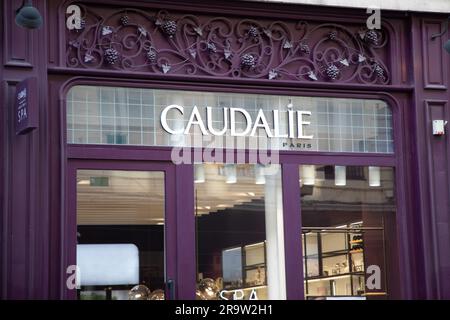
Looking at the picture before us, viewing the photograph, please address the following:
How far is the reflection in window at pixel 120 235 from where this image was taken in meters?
8.66

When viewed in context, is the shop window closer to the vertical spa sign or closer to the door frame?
the door frame

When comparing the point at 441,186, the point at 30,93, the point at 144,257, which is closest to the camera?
the point at 30,93

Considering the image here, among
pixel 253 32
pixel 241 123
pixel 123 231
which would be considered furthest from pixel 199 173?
pixel 253 32

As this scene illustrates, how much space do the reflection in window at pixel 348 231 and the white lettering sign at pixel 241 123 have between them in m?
0.44

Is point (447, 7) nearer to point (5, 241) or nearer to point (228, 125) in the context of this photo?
point (228, 125)

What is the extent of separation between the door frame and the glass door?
1 cm

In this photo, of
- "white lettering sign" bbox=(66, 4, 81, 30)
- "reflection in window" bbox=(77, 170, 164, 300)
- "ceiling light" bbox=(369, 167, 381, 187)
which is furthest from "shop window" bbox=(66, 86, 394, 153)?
"white lettering sign" bbox=(66, 4, 81, 30)

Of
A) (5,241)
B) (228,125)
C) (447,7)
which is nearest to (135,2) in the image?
(228,125)

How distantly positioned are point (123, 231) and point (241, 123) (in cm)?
173

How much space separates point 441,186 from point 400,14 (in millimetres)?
1970

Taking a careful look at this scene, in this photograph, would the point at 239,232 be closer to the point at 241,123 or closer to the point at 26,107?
the point at 241,123

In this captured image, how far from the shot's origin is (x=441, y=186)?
9.58 metres

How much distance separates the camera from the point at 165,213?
8953 millimetres

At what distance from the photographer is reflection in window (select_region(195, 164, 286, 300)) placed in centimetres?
899
